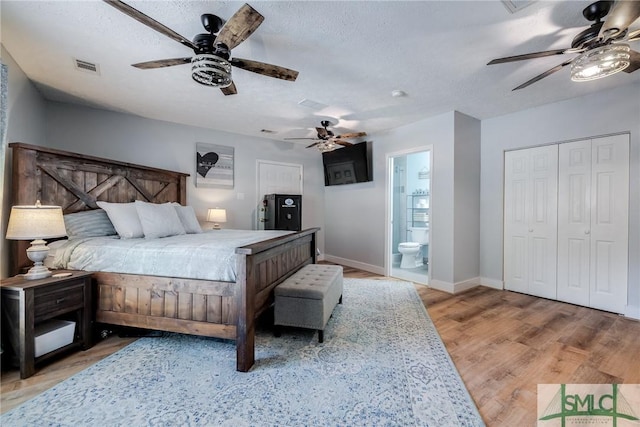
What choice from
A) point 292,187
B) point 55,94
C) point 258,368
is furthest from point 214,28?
point 292,187

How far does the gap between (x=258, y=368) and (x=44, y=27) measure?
3.11 metres

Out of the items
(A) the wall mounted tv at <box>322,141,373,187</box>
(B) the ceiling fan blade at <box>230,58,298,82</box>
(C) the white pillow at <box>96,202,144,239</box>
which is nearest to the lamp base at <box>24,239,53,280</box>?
(C) the white pillow at <box>96,202,144,239</box>

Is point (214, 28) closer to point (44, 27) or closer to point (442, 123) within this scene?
point (44, 27)

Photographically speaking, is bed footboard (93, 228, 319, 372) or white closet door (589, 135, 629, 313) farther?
white closet door (589, 135, 629, 313)

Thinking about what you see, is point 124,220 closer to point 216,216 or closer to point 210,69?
point 216,216

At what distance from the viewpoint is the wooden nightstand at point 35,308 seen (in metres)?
1.86

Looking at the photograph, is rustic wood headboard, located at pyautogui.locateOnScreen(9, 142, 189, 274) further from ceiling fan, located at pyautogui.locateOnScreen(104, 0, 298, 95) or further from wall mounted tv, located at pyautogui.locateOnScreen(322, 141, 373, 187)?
wall mounted tv, located at pyautogui.locateOnScreen(322, 141, 373, 187)

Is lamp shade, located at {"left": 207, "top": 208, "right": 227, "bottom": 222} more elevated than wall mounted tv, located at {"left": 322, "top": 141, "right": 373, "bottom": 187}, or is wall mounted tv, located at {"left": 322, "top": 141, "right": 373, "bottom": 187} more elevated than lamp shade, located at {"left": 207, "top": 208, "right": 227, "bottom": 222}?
wall mounted tv, located at {"left": 322, "top": 141, "right": 373, "bottom": 187}

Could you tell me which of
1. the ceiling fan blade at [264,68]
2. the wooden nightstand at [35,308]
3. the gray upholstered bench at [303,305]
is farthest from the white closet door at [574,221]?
the wooden nightstand at [35,308]

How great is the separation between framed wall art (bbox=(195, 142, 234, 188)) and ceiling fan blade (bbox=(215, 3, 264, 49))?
311cm

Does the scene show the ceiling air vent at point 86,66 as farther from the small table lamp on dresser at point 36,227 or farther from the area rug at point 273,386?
the area rug at point 273,386

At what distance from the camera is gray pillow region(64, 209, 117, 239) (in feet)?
8.88

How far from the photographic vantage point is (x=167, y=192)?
4.21 metres

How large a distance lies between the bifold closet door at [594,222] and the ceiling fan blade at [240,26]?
409cm
